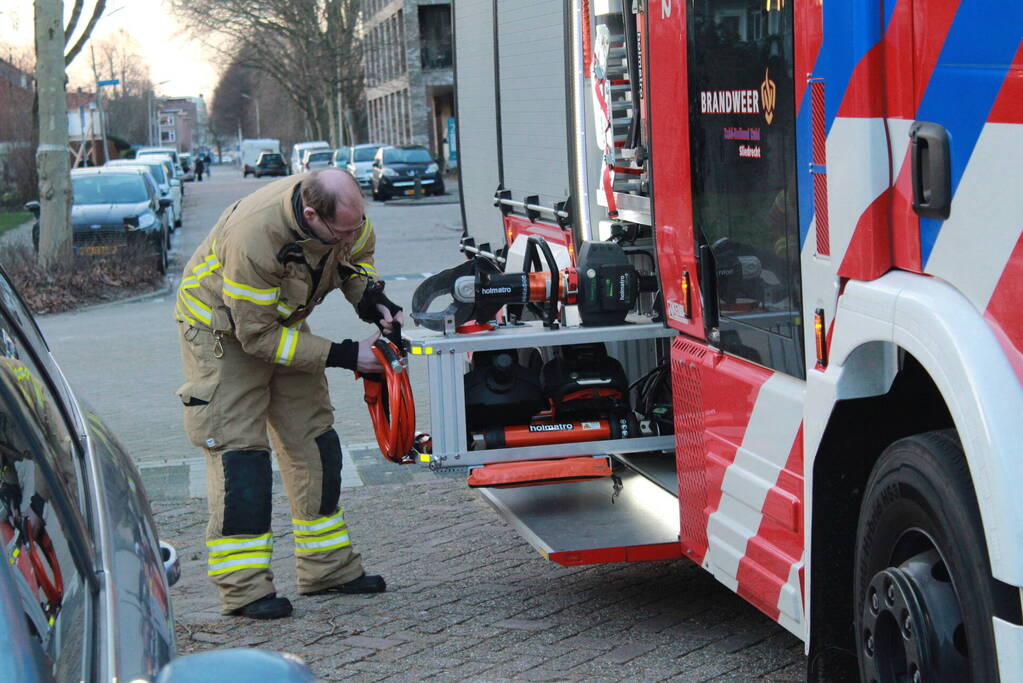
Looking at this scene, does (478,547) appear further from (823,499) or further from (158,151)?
(158,151)

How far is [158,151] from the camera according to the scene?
5388 cm

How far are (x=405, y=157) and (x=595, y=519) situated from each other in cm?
3589

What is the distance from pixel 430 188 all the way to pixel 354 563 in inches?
1402

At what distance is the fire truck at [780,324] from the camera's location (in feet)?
8.86

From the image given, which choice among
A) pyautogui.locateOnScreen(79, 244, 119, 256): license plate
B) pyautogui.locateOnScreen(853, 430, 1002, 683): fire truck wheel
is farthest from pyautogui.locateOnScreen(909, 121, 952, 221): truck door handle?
pyautogui.locateOnScreen(79, 244, 119, 256): license plate

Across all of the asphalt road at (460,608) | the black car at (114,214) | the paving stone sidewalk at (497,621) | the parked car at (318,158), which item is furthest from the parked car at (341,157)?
the paving stone sidewalk at (497,621)

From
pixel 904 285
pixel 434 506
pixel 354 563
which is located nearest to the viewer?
pixel 904 285

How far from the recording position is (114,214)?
2061cm

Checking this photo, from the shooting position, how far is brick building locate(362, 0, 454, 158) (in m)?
60.3

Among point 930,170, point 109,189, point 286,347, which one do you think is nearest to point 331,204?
point 286,347

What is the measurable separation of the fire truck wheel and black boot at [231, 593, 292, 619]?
2600mm

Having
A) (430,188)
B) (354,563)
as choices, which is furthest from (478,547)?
(430,188)

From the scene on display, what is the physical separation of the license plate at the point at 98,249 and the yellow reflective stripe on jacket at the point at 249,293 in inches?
594

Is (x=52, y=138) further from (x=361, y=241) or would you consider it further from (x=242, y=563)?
(x=242, y=563)
